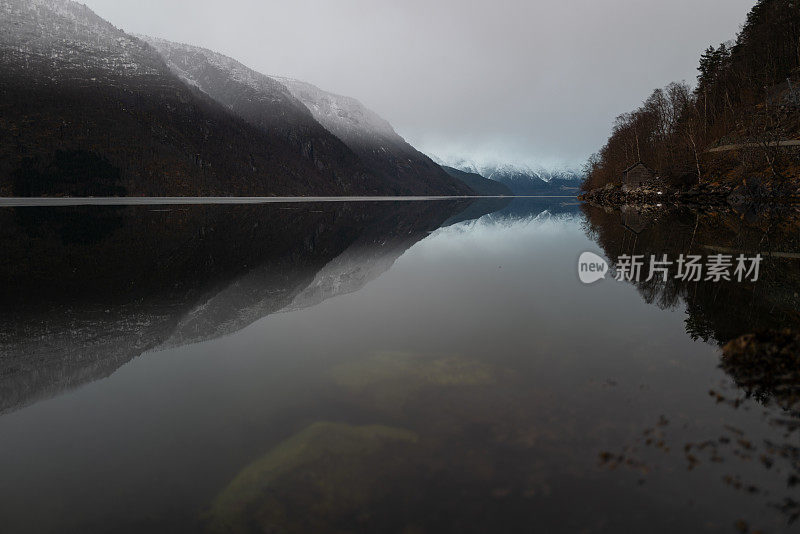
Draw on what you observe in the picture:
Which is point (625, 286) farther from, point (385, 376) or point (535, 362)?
point (385, 376)

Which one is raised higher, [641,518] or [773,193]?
[773,193]

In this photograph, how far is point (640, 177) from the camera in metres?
77.6

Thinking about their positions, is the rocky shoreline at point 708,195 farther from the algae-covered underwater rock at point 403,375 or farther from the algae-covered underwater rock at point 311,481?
the algae-covered underwater rock at point 311,481

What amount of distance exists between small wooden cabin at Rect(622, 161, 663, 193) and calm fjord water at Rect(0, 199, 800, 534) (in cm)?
6882

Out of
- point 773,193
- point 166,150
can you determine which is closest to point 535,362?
point 773,193

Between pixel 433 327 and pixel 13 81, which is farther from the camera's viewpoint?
pixel 13 81

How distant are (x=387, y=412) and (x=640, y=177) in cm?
8526

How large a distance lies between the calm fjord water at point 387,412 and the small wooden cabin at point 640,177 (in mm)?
68818

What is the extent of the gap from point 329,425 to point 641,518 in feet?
12.2

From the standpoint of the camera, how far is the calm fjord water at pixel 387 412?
4320mm

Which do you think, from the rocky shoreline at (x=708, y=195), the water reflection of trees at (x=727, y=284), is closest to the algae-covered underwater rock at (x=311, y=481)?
the water reflection of trees at (x=727, y=284)

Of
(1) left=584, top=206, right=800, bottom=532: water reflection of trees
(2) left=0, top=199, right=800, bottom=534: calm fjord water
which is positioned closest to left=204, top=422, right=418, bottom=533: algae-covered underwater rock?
(2) left=0, top=199, right=800, bottom=534: calm fjord water

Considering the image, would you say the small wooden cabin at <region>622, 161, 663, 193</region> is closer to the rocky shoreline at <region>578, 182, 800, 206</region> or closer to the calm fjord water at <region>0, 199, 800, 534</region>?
the rocky shoreline at <region>578, 182, 800, 206</region>

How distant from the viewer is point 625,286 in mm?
15523
